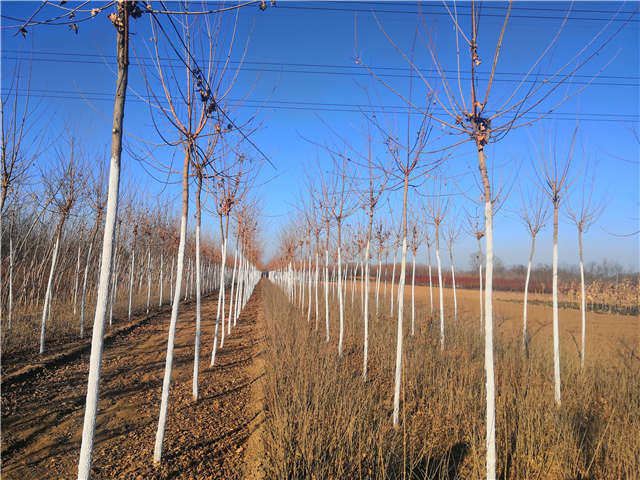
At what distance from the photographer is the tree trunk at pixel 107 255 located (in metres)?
1.86

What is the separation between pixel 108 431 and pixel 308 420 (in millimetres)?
2312

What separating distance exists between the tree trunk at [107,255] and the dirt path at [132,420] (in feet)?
3.83

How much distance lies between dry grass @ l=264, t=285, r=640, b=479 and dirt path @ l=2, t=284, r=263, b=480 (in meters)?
0.54

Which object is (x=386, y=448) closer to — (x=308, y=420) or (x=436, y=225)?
(x=308, y=420)

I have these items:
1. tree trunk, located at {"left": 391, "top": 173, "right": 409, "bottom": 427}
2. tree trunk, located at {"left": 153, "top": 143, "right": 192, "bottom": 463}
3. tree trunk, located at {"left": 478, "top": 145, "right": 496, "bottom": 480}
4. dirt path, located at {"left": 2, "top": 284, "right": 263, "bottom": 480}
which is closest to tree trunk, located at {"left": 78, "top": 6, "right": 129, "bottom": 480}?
tree trunk, located at {"left": 153, "top": 143, "right": 192, "bottom": 463}

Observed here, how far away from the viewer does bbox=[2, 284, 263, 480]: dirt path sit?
2871 millimetres

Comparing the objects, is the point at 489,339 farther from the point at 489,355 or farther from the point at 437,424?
the point at 437,424

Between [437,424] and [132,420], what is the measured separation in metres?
3.42

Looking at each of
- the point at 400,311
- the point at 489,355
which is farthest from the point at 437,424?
the point at 489,355

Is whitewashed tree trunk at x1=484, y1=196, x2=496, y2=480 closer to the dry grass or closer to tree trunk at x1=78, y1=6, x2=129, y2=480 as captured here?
the dry grass

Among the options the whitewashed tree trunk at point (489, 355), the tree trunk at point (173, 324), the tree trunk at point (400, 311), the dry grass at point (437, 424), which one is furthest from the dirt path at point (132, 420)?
the whitewashed tree trunk at point (489, 355)

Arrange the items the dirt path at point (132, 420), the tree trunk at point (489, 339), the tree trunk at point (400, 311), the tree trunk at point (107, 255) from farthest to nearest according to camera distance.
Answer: the tree trunk at point (400, 311)
the dirt path at point (132, 420)
the tree trunk at point (489, 339)
the tree trunk at point (107, 255)

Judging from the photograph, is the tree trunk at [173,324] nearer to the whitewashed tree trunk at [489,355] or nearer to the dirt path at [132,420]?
the dirt path at [132,420]

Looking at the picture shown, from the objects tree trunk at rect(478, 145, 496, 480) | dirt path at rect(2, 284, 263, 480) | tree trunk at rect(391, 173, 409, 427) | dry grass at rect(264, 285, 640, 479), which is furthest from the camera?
tree trunk at rect(391, 173, 409, 427)
